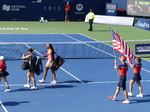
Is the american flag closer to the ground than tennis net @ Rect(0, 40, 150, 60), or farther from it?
farther from it

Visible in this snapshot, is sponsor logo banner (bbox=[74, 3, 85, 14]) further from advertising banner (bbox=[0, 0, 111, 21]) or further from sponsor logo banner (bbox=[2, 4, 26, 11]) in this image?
sponsor logo banner (bbox=[2, 4, 26, 11])

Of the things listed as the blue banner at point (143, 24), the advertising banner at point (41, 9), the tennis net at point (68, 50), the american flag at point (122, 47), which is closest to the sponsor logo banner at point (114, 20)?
the blue banner at point (143, 24)

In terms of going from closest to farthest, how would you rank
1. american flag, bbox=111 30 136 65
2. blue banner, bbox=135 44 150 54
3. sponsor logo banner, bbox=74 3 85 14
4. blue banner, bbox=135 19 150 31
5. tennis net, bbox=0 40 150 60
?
1. american flag, bbox=111 30 136 65
2. tennis net, bbox=0 40 150 60
3. blue banner, bbox=135 44 150 54
4. blue banner, bbox=135 19 150 31
5. sponsor logo banner, bbox=74 3 85 14

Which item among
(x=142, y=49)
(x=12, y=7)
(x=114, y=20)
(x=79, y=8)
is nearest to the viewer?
(x=142, y=49)

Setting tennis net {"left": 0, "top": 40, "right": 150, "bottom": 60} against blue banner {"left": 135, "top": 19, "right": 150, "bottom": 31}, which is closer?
tennis net {"left": 0, "top": 40, "right": 150, "bottom": 60}

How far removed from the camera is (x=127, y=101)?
16.2 metres

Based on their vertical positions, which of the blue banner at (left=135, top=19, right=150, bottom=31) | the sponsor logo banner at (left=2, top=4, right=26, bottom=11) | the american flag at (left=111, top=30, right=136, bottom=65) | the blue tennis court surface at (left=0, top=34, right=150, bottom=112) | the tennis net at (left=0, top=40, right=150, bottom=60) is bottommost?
the blue tennis court surface at (left=0, top=34, right=150, bottom=112)

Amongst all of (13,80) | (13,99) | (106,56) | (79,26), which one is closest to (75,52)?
(106,56)

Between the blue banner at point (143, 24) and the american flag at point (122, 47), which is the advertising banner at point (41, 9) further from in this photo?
the american flag at point (122, 47)

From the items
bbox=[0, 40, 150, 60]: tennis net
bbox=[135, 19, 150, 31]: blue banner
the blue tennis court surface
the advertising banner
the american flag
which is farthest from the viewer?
the advertising banner

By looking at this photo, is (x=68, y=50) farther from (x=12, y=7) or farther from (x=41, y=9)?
(x=12, y=7)

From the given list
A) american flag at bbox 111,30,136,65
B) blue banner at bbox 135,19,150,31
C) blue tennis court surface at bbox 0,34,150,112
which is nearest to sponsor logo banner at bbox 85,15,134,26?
blue banner at bbox 135,19,150,31

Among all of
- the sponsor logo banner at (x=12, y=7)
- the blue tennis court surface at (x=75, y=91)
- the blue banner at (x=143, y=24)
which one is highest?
the sponsor logo banner at (x=12, y=7)

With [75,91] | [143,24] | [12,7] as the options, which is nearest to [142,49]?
[75,91]
